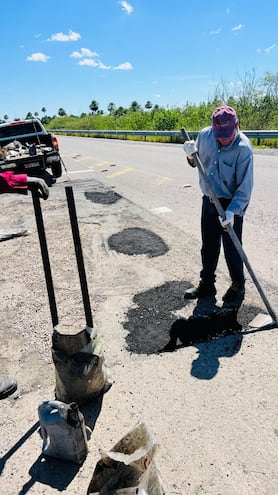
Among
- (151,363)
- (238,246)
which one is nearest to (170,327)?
(151,363)

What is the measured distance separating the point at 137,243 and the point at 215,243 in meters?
2.00

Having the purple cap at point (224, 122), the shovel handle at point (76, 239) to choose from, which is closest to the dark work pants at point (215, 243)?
the purple cap at point (224, 122)

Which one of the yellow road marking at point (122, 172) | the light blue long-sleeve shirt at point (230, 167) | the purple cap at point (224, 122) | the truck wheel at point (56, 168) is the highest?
the purple cap at point (224, 122)

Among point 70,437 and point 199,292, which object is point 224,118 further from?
point 70,437

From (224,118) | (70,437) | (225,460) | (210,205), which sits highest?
(224,118)

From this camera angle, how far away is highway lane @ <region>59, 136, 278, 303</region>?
17.1 feet

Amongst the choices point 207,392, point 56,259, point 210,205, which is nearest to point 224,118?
point 210,205

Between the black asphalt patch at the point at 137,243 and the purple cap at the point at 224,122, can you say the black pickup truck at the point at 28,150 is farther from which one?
the purple cap at the point at 224,122

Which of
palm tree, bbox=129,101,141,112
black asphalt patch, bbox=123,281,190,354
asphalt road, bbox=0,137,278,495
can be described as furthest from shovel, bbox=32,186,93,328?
palm tree, bbox=129,101,141,112

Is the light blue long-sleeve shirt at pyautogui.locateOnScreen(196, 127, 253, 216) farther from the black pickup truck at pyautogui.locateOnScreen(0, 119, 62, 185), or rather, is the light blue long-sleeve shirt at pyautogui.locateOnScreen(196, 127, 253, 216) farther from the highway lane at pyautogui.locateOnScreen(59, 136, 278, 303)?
the black pickup truck at pyautogui.locateOnScreen(0, 119, 62, 185)

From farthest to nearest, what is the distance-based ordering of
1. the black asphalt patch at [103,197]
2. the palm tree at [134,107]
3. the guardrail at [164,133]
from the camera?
the palm tree at [134,107]
the guardrail at [164,133]
the black asphalt patch at [103,197]

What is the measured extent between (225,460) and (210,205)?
2262 millimetres

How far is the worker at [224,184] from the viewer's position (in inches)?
129

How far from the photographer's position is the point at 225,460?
2211mm
